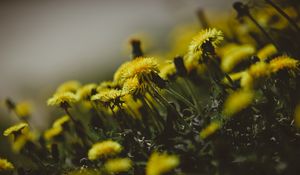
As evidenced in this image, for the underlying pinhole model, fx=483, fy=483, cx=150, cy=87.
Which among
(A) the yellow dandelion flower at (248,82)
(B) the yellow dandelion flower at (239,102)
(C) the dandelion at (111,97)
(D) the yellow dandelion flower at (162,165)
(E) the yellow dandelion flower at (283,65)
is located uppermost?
(C) the dandelion at (111,97)

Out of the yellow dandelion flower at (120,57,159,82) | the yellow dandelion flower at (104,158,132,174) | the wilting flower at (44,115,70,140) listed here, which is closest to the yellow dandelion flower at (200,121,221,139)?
the yellow dandelion flower at (104,158,132,174)

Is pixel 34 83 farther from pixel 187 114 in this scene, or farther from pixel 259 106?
pixel 259 106

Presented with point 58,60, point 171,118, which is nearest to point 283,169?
point 171,118

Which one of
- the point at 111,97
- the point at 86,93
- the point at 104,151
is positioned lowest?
the point at 104,151

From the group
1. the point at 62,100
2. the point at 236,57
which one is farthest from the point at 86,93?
the point at 236,57

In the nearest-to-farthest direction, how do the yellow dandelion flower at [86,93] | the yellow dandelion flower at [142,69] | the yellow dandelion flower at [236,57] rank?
the yellow dandelion flower at [142,69] < the yellow dandelion flower at [236,57] < the yellow dandelion flower at [86,93]

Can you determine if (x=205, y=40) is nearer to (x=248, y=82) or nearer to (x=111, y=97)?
(x=248, y=82)

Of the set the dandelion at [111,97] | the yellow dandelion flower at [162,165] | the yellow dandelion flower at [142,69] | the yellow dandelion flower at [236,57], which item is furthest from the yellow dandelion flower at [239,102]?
the yellow dandelion flower at [236,57]

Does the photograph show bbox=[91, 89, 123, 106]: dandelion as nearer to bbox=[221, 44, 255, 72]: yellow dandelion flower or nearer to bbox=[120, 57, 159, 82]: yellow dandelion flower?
bbox=[120, 57, 159, 82]: yellow dandelion flower

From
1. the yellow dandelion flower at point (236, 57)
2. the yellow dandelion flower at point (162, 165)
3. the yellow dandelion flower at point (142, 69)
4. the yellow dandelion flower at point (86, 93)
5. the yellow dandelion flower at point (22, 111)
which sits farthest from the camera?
the yellow dandelion flower at point (22, 111)

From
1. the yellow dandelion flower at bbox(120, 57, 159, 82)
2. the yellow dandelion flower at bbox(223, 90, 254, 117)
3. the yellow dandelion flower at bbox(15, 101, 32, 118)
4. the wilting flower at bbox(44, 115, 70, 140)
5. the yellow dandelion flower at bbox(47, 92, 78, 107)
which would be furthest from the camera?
the yellow dandelion flower at bbox(15, 101, 32, 118)

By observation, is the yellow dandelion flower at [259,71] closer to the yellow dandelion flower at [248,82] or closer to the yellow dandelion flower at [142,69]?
the yellow dandelion flower at [248,82]
